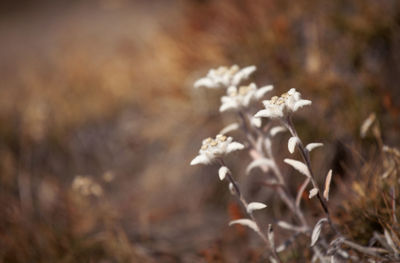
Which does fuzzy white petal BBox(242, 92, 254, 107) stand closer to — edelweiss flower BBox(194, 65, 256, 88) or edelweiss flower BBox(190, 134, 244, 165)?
edelweiss flower BBox(194, 65, 256, 88)

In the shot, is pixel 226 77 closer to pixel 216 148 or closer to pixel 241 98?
pixel 241 98

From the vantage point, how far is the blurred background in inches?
77.7

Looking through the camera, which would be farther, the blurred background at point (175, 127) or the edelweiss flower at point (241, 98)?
the blurred background at point (175, 127)

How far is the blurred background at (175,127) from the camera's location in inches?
77.7

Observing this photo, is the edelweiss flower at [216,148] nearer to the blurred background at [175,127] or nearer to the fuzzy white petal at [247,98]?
the fuzzy white petal at [247,98]

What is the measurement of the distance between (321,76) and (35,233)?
7.30 feet

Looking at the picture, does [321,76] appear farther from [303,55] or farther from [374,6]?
[374,6]

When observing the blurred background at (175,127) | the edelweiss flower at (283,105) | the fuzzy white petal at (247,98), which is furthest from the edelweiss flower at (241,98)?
the blurred background at (175,127)

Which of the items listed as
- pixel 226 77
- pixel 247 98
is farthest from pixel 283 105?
pixel 226 77

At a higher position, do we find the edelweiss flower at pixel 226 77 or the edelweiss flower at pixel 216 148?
the edelweiss flower at pixel 226 77

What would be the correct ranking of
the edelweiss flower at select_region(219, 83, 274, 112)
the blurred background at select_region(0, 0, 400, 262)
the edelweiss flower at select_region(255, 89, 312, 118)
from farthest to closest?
the blurred background at select_region(0, 0, 400, 262) → the edelweiss flower at select_region(219, 83, 274, 112) → the edelweiss flower at select_region(255, 89, 312, 118)

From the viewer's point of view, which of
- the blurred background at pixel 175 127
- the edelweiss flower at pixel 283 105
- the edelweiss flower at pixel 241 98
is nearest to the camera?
the edelweiss flower at pixel 283 105

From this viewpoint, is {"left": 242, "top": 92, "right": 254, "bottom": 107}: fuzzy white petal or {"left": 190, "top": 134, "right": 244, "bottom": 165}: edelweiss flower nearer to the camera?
{"left": 190, "top": 134, "right": 244, "bottom": 165}: edelweiss flower

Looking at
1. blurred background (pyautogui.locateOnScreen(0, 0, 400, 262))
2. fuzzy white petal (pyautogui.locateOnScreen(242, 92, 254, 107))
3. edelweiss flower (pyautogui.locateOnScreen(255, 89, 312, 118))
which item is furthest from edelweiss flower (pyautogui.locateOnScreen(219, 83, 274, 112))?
blurred background (pyautogui.locateOnScreen(0, 0, 400, 262))
